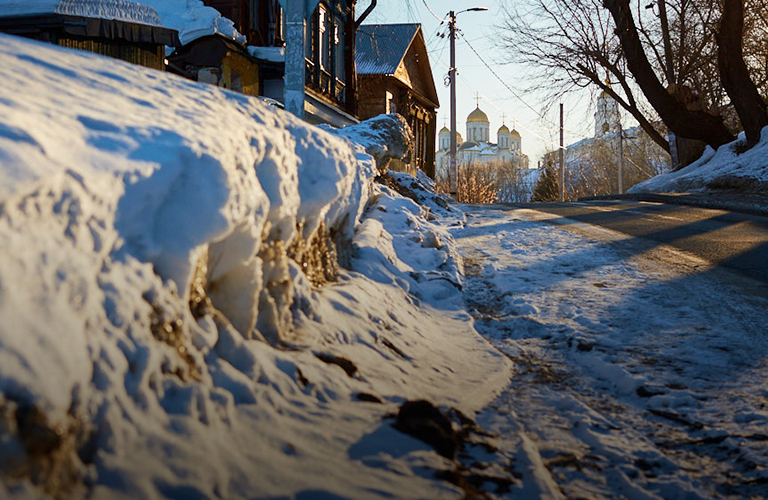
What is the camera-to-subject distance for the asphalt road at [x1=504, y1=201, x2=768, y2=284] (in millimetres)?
5551

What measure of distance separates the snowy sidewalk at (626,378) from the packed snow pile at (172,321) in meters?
0.33

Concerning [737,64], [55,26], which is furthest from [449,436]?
[737,64]

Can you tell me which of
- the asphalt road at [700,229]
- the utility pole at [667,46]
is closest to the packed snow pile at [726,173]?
the utility pole at [667,46]

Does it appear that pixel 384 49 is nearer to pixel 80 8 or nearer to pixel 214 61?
pixel 214 61

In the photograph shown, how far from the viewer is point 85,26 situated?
9258 mm

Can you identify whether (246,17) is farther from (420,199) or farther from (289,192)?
(289,192)

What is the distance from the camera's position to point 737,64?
1495cm

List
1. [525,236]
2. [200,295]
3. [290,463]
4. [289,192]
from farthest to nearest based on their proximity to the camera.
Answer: [525,236] → [289,192] → [200,295] → [290,463]

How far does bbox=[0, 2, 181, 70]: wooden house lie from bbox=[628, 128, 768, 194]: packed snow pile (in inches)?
469

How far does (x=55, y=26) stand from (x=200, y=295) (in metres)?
9.42

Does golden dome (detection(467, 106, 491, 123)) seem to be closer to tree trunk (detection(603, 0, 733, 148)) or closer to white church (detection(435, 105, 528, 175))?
white church (detection(435, 105, 528, 175))

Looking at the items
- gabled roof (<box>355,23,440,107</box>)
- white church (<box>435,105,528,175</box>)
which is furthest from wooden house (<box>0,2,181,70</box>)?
white church (<box>435,105,528,175</box>)

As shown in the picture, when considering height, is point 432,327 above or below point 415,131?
below

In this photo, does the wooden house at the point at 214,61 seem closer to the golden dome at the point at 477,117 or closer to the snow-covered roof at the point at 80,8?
the snow-covered roof at the point at 80,8
